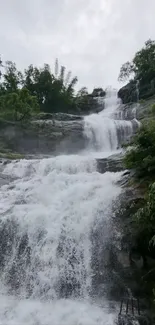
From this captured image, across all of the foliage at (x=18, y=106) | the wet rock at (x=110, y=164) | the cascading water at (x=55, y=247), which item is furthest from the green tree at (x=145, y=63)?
the cascading water at (x=55, y=247)

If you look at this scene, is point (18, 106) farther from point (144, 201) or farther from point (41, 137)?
point (144, 201)

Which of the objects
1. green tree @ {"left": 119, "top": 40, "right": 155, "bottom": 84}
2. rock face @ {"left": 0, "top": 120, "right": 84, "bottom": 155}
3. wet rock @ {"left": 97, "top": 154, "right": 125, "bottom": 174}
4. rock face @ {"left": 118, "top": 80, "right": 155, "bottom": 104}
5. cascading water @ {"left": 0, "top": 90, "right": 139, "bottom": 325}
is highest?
green tree @ {"left": 119, "top": 40, "right": 155, "bottom": 84}

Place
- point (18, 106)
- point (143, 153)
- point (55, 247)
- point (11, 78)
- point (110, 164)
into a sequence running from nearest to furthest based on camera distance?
point (55, 247) < point (143, 153) < point (110, 164) < point (18, 106) < point (11, 78)

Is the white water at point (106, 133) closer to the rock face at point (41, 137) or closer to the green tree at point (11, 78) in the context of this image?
the rock face at point (41, 137)

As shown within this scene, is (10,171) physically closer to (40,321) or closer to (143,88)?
(40,321)

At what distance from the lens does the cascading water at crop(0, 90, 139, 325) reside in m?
6.29

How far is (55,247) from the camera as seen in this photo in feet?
24.0

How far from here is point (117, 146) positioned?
18.0 metres

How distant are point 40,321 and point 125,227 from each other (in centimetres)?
276

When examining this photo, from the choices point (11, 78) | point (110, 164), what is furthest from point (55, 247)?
point (11, 78)

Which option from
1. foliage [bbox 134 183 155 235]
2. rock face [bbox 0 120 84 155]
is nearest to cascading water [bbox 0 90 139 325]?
foliage [bbox 134 183 155 235]

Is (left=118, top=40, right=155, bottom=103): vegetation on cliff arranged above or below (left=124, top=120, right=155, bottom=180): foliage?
above

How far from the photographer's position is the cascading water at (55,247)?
247 inches

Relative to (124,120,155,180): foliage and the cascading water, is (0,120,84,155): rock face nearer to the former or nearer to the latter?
the cascading water
